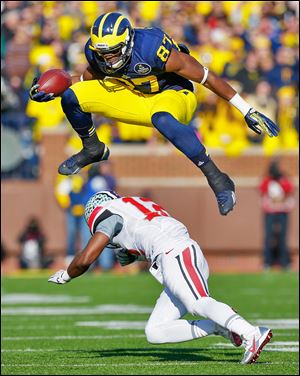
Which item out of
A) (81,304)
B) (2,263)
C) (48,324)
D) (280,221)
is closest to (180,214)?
(280,221)

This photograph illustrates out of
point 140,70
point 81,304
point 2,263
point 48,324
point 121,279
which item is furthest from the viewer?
point 2,263

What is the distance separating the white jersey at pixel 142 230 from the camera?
26.6ft

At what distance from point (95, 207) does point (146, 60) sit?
1065 millimetres

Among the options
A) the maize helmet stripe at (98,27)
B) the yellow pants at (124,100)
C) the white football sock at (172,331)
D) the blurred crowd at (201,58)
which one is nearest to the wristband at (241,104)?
the yellow pants at (124,100)

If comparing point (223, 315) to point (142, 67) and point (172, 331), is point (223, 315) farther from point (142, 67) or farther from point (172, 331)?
point (142, 67)

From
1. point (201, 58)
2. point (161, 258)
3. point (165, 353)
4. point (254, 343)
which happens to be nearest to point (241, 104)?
point (161, 258)

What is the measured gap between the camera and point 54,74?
8.45 m

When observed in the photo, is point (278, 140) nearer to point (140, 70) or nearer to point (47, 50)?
point (47, 50)

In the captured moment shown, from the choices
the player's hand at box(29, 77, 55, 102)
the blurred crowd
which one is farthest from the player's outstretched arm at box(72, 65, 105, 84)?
the blurred crowd

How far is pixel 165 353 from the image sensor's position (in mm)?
9578

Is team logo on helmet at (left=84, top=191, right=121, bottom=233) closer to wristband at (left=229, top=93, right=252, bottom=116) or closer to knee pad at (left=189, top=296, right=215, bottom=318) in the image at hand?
knee pad at (left=189, top=296, right=215, bottom=318)

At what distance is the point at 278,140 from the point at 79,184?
10.0 feet

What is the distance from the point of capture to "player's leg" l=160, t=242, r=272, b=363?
25.0 ft

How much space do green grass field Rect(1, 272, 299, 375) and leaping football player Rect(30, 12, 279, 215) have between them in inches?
53.5
